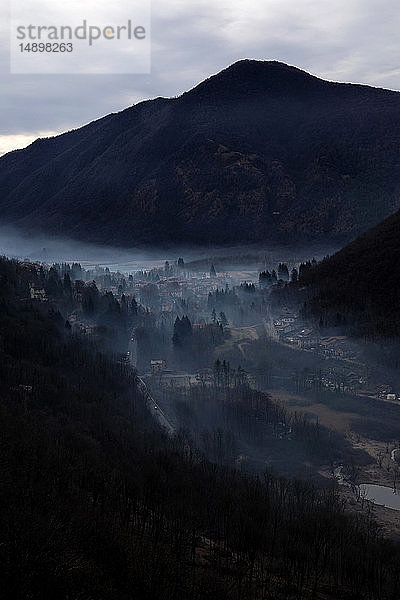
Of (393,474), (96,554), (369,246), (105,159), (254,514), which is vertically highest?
(105,159)

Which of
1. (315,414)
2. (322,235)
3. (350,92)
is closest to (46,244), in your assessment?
(322,235)

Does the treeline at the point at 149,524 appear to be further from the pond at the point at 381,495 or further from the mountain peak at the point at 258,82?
the mountain peak at the point at 258,82

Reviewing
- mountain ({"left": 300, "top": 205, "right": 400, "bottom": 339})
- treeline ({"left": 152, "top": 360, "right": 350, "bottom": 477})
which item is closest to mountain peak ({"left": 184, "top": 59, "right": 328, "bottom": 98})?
mountain ({"left": 300, "top": 205, "right": 400, "bottom": 339})

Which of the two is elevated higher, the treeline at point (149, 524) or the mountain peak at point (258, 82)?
the mountain peak at point (258, 82)

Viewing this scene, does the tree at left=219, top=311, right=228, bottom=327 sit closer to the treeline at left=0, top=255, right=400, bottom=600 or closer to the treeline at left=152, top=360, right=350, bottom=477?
the treeline at left=152, top=360, right=350, bottom=477

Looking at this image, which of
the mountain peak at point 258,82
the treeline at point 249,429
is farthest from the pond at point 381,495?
the mountain peak at point 258,82

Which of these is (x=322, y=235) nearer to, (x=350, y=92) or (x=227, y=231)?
(x=227, y=231)
